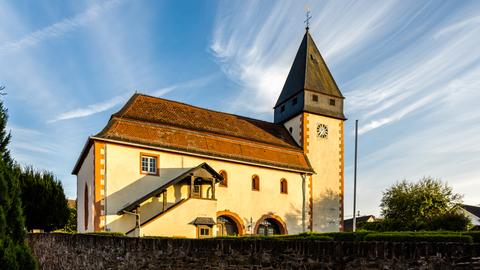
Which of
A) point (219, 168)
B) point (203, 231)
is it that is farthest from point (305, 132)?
point (203, 231)

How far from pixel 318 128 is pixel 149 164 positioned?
43.6 feet

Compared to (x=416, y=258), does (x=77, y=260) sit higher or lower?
lower

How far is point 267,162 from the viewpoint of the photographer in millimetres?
26109

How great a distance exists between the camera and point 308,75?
105 ft

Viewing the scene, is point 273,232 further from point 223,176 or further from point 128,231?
point 128,231

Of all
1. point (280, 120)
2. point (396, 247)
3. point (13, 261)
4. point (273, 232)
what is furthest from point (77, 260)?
point (280, 120)

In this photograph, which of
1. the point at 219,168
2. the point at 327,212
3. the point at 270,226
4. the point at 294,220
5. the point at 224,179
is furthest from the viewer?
the point at 327,212

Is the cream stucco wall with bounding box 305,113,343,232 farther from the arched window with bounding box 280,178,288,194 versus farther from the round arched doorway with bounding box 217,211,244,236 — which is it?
the round arched doorway with bounding box 217,211,244,236

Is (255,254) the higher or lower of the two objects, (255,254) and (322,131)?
the lower

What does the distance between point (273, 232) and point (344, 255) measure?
1973 cm

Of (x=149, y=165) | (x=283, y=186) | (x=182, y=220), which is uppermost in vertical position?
(x=149, y=165)

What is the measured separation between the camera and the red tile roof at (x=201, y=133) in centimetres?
2260

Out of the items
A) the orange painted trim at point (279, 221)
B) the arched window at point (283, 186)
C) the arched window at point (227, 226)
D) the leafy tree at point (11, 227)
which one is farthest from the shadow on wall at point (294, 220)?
the leafy tree at point (11, 227)

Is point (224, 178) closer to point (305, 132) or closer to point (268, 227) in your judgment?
point (268, 227)
